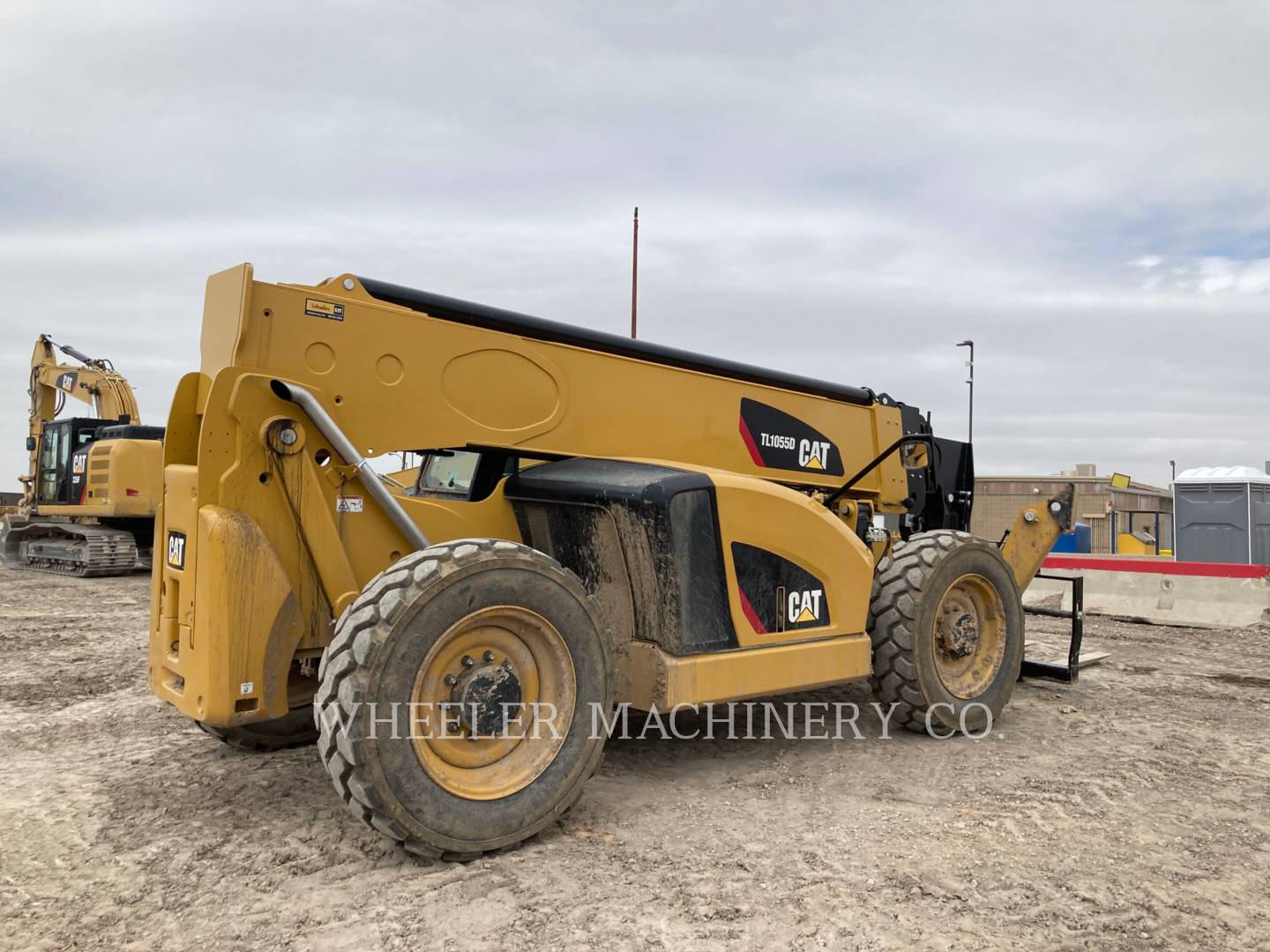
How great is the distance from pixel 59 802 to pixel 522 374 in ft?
9.25

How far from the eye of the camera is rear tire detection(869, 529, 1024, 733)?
17.6 ft

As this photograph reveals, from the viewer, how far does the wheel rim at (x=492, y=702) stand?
362 centimetres

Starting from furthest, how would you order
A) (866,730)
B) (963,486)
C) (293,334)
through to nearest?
(963,486), (866,730), (293,334)

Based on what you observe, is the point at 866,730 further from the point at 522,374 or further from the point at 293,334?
the point at 293,334

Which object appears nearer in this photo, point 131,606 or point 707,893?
point 707,893

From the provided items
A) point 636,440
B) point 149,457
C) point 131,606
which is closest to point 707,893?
point 636,440

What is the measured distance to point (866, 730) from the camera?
18.8 feet

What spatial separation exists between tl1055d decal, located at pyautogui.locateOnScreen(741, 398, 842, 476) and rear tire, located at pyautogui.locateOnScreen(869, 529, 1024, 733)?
84cm

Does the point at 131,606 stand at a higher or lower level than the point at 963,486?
lower

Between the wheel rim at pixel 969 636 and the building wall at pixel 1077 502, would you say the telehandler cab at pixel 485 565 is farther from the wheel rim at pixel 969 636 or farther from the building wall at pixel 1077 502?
the building wall at pixel 1077 502

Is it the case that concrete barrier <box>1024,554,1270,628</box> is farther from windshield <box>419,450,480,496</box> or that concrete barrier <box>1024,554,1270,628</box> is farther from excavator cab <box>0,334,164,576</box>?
excavator cab <box>0,334,164,576</box>

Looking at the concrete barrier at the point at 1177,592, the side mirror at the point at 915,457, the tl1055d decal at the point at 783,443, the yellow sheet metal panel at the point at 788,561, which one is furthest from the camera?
the concrete barrier at the point at 1177,592

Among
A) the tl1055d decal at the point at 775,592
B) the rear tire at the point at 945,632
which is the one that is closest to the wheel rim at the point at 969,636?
the rear tire at the point at 945,632

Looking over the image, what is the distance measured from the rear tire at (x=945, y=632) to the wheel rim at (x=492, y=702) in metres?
2.23
